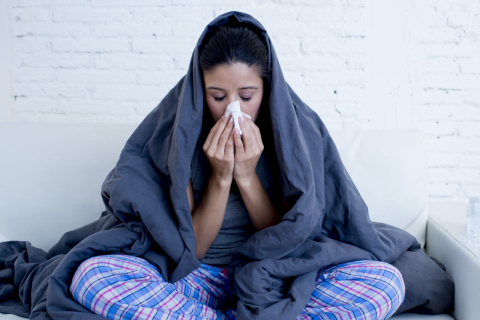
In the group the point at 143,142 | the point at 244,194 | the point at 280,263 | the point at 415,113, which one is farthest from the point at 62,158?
the point at 415,113

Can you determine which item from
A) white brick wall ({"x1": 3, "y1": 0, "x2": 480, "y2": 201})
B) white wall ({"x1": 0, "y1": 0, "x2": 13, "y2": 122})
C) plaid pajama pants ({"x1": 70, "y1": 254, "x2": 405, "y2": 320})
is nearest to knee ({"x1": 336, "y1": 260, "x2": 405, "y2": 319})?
plaid pajama pants ({"x1": 70, "y1": 254, "x2": 405, "y2": 320})

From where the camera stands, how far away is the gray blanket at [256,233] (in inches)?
40.4

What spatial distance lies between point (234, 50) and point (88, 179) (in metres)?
0.73

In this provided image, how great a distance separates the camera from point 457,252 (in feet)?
3.73

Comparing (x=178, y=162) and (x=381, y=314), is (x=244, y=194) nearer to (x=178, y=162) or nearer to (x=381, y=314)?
(x=178, y=162)

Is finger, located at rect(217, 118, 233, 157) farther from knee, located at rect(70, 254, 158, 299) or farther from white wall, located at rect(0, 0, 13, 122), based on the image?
white wall, located at rect(0, 0, 13, 122)

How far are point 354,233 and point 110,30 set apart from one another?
138 centimetres

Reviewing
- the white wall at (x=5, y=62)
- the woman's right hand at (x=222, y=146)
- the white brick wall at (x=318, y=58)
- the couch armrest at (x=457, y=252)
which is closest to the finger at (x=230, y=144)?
the woman's right hand at (x=222, y=146)

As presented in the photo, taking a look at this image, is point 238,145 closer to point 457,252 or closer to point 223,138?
point 223,138

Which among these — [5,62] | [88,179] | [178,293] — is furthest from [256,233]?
[5,62]

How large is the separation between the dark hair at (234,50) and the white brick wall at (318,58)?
0.74m

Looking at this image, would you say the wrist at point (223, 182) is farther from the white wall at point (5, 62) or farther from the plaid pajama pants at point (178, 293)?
the white wall at point (5, 62)

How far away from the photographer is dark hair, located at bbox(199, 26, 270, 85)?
1092 millimetres

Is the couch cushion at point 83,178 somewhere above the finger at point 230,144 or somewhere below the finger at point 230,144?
below
